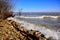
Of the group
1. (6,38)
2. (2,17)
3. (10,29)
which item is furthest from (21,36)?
(2,17)

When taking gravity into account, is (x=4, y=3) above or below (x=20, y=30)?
above

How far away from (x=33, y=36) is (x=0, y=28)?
144 cm

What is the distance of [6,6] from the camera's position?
7.58 m

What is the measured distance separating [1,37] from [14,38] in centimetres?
56

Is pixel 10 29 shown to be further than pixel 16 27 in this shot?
No

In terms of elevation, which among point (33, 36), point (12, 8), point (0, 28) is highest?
point (12, 8)

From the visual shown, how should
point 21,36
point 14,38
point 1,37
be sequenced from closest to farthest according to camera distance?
point 1,37 → point 14,38 → point 21,36

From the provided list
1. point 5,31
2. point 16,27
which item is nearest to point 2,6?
point 16,27

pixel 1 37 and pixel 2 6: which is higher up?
pixel 2 6

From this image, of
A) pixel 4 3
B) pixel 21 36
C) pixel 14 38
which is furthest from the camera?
pixel 4 3

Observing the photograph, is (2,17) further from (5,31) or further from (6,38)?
(6,38)

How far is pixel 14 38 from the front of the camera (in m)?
5.71

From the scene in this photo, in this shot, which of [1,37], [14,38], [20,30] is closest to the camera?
[1,37]

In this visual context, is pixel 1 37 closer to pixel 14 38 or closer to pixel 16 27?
Answer: pixel 14 38
